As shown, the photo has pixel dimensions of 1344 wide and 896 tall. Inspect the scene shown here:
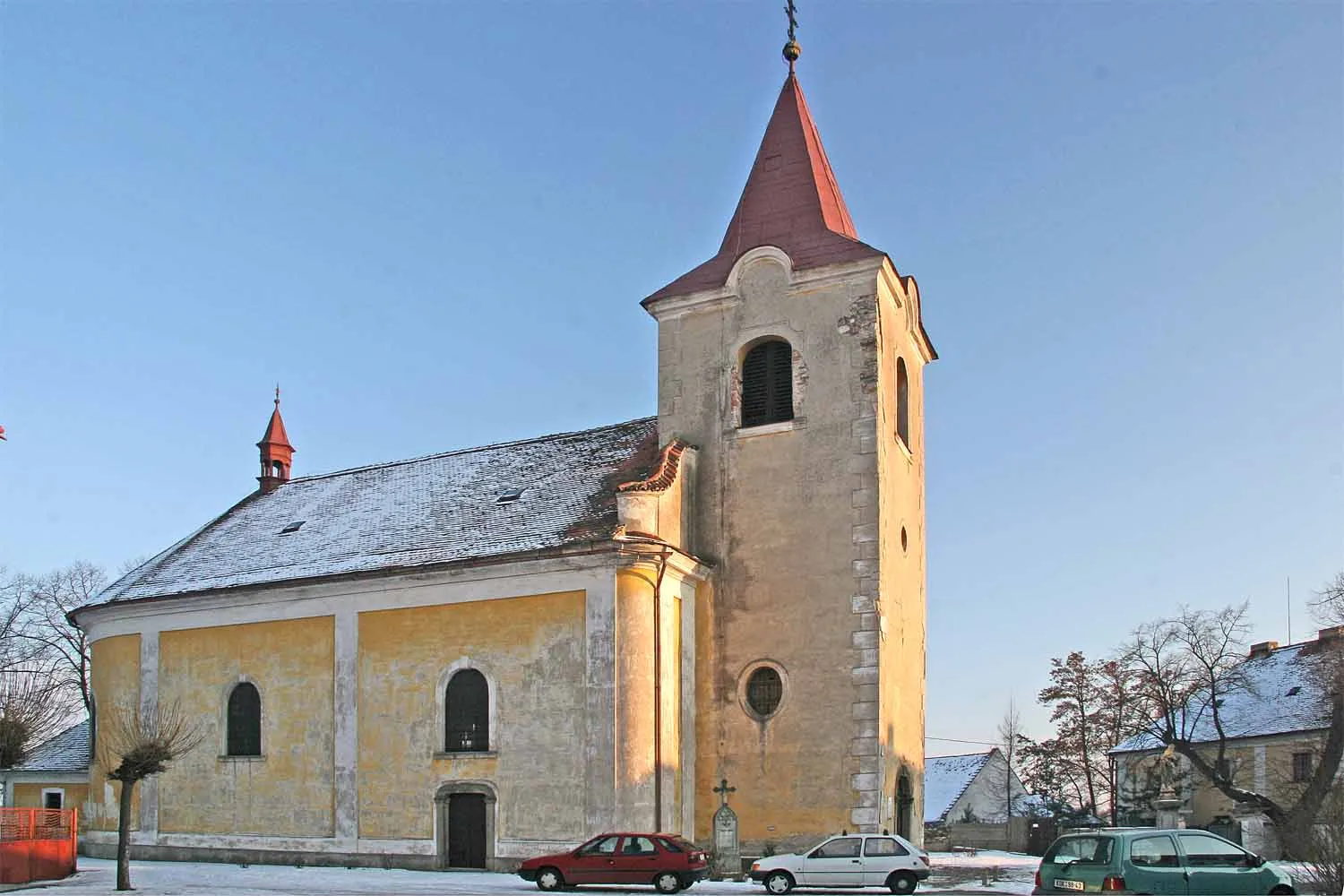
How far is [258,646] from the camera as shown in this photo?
89.4 feet

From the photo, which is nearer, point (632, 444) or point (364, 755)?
point (364, 755)

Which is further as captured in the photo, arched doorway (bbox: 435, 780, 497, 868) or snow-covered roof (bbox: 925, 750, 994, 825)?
snow-covered roof (bbox: 925, 750, 994, 825)

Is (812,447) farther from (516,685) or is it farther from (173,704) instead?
(173,704)

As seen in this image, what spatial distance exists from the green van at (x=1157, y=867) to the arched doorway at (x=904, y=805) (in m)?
8.97

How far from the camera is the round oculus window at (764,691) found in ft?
79.6

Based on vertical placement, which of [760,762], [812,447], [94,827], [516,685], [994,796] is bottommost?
[994,796]

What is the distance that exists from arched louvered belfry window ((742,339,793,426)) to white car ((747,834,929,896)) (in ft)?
30.0

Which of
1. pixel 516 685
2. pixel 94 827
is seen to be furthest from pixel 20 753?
pixel 516 685

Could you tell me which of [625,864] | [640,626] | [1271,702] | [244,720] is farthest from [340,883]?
[1271,702]

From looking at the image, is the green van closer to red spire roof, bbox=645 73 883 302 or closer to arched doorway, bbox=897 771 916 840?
arched doorway, bbox=897 771 916 840

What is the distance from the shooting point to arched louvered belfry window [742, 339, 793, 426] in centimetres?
2567

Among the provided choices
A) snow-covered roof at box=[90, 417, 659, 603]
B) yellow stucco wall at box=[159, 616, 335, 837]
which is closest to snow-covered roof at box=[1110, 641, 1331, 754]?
snow-covered roof at box=[90, 417, 659, 603]

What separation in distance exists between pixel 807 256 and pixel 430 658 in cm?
1155

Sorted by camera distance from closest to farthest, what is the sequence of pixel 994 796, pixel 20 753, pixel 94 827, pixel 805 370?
pixel 805 370, pixel 94 827, pixel 20 753, pixel 994 796
